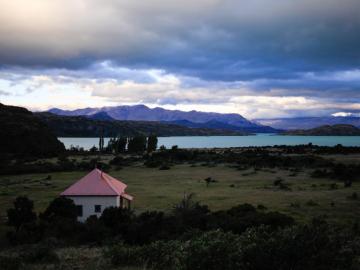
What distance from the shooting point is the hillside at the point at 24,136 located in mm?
110619

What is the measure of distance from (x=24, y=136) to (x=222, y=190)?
80968 mm

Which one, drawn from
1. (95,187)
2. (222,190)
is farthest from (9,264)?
(222,190)

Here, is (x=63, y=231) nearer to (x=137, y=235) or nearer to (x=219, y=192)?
(x=137, y=235)

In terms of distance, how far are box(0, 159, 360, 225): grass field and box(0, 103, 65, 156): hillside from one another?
154ft

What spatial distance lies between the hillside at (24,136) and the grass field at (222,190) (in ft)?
154

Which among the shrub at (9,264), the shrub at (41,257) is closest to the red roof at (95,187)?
the shrub at (41,257)

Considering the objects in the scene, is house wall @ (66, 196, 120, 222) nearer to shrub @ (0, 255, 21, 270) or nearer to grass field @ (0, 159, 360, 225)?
grass field @ (0, 159, 360, 225)

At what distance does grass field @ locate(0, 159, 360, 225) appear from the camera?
35.1 meters

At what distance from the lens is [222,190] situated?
46.1 m

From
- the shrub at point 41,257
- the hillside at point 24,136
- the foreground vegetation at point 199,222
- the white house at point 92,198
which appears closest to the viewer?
the foreground vegetation at point 199,222

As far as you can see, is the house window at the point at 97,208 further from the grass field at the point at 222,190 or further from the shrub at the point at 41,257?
the shrub at the point at 41,257

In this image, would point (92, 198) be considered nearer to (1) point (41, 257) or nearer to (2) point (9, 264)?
Answer: (1) point (41, 257)

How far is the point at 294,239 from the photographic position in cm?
1196

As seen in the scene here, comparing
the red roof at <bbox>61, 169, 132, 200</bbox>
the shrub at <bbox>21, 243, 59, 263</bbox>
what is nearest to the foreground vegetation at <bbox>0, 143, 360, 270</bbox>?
the shrub at <bbox>21, 243, 59, 263</bbox>
